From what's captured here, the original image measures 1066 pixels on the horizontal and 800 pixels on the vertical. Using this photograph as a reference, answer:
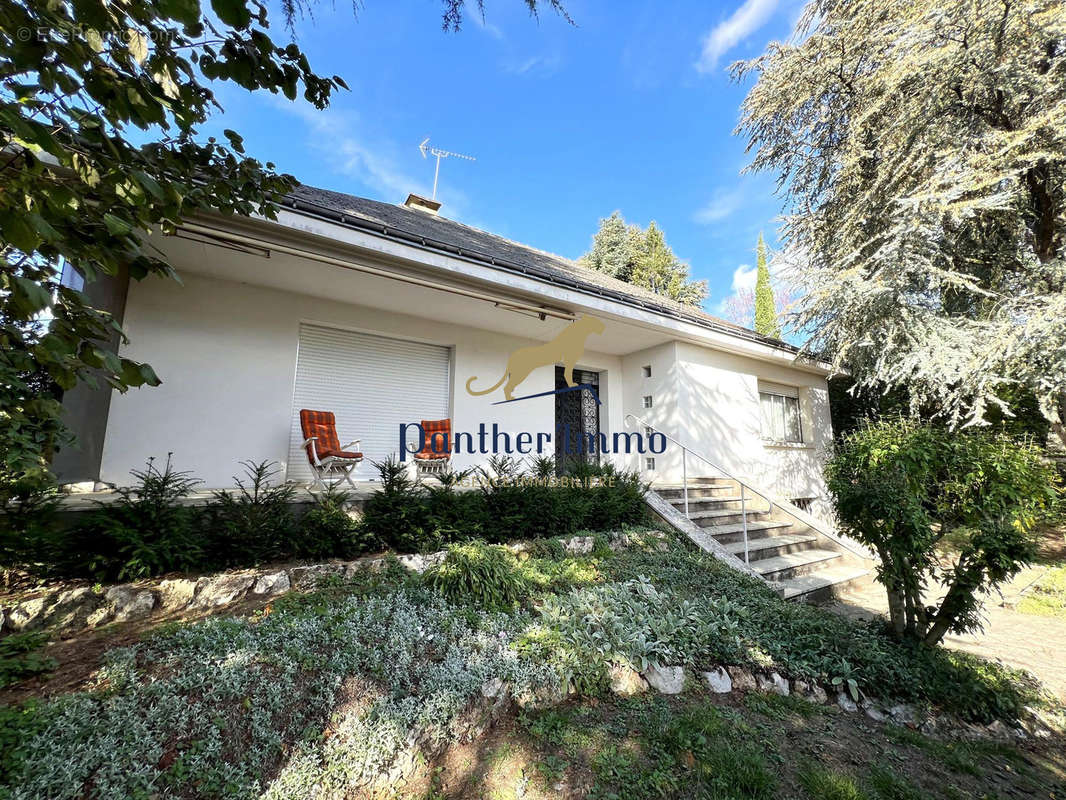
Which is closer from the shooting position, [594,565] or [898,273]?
[594,565]

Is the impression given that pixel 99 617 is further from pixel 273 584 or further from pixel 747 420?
pixel 747 420

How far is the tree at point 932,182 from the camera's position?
6023mm

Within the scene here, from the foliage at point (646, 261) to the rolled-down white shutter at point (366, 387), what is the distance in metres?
17.3

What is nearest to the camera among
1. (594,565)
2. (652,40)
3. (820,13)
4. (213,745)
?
(213,745)

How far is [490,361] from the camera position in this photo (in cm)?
771

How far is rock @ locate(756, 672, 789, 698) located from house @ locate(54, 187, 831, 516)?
3.75 m

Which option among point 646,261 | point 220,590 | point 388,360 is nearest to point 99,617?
point 220,590

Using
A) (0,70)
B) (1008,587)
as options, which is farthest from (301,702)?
(1008,587)

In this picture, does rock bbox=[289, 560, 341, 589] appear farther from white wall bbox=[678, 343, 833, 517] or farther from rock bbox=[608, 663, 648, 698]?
white wall bbox=[678, 343, 833, 517]

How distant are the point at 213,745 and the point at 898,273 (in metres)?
9.56

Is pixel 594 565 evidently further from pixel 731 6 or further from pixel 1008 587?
pixel 731 6

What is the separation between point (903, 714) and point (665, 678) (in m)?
1.61

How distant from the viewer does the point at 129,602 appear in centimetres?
286

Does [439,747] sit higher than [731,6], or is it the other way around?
[731,6]
